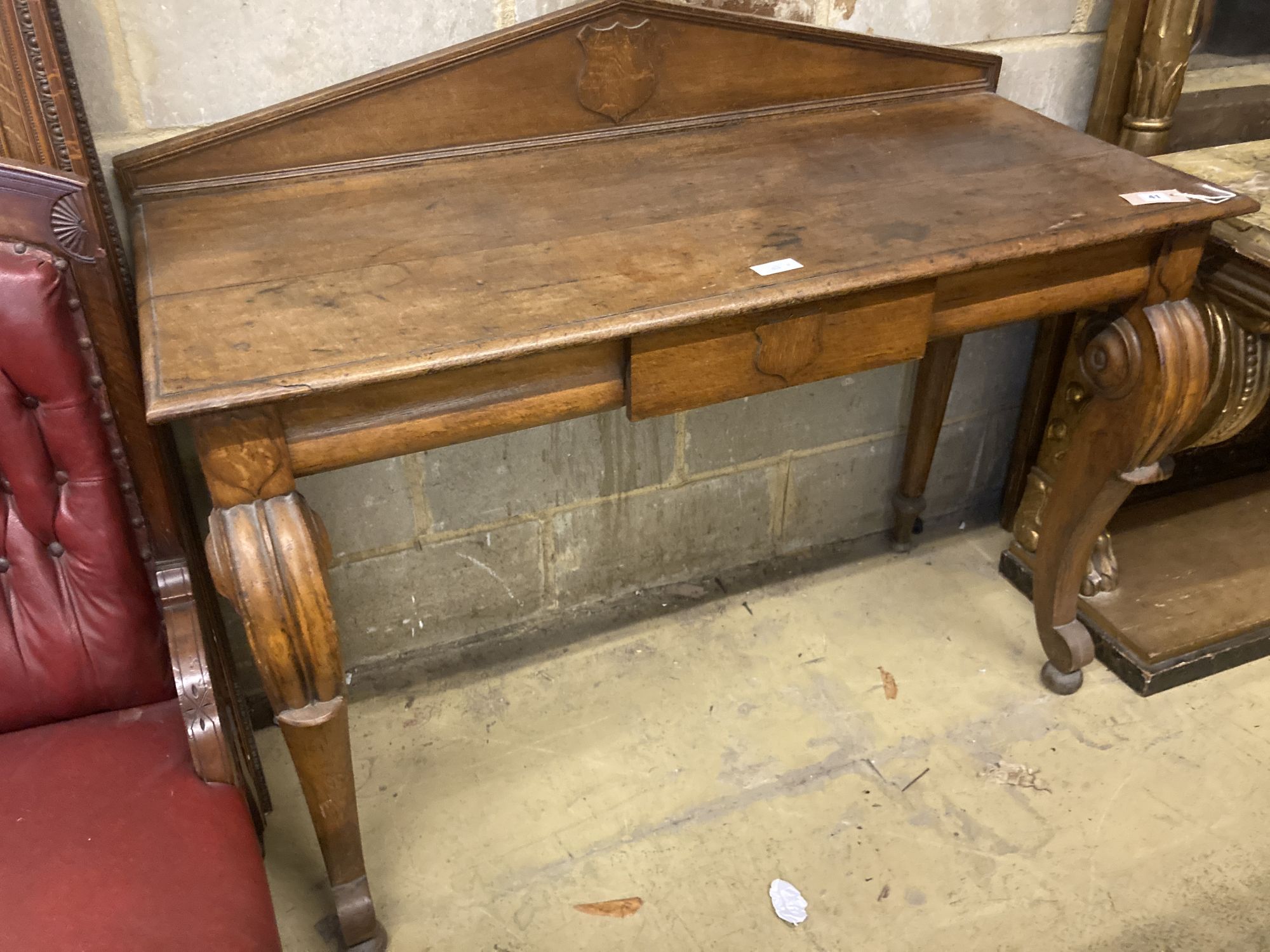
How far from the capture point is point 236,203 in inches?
49.5

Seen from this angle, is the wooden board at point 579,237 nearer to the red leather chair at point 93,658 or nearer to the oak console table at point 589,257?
the oak console table at point 589,257

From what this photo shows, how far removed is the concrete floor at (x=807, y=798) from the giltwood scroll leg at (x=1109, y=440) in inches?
4.8

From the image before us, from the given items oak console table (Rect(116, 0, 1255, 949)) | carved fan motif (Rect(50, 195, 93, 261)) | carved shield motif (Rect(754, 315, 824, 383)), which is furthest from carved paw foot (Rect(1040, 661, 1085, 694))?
carved fan motif (Rect(50, 195, 93, 261))

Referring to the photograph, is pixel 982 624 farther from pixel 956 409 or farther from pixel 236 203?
pixel 236 203

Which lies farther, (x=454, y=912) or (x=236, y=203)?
(x=454, y=912)

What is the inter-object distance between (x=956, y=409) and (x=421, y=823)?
1.32m

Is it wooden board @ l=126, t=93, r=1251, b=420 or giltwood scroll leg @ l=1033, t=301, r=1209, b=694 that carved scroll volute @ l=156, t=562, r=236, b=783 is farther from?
giltwood scroll leg @ l=1033, t=301, r=1209, b=694

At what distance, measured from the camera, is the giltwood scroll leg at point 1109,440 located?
4.52ft

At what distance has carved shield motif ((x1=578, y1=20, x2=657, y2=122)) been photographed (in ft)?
4.55

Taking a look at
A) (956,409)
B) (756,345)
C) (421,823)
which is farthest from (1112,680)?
(421,823)

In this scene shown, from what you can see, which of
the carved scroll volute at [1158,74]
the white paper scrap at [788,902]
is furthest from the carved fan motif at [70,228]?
the carved scroll volute at [1158,74]

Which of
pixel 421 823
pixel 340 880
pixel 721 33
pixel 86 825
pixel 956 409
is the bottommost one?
pixel 421 823

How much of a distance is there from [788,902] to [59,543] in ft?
3.51

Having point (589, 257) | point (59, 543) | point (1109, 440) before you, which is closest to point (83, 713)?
point (59, 543)
